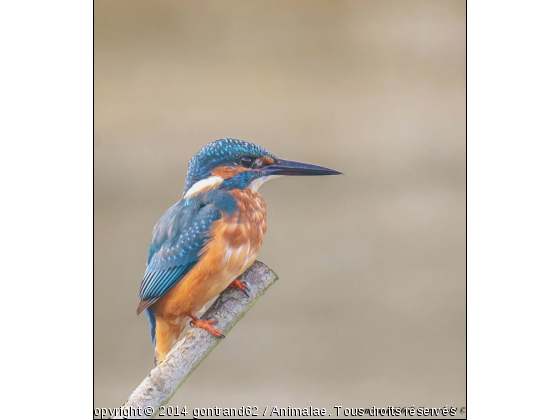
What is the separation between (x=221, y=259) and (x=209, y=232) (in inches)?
3.3

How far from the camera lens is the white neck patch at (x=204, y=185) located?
1403 mm

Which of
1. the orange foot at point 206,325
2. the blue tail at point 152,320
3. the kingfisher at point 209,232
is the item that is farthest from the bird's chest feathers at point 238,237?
the blue tail at point 152,320

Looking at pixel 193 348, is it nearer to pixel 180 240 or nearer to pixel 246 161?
pixel 180 240

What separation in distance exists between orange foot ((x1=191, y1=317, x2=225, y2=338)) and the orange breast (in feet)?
0.10

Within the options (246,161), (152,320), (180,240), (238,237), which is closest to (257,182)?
(246,161)

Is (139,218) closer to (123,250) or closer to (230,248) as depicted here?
(123,250)

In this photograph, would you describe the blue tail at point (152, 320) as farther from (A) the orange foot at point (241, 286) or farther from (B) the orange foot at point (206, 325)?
(A) the orange foot at point (241, 286)

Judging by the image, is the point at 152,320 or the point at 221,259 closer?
the point at 221,259

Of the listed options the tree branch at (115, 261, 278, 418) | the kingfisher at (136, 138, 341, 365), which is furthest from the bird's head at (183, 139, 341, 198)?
the tree branch at (115, 261, 278, 418)

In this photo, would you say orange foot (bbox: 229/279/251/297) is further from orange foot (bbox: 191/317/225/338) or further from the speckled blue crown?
the speckled blue crown

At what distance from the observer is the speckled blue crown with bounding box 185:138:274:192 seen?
1.40 meters

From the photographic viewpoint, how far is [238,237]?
138 centimetres

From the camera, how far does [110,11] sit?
1.79 meters
